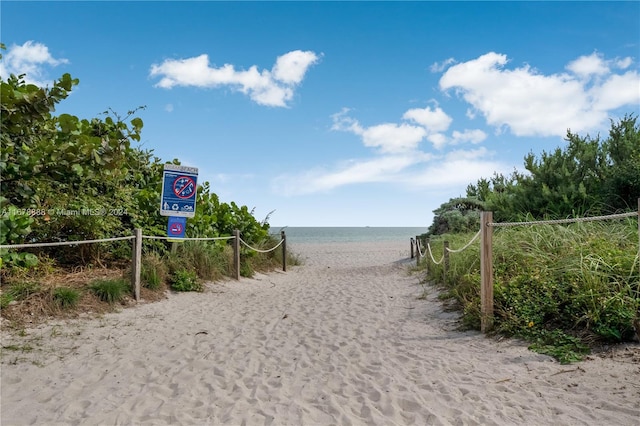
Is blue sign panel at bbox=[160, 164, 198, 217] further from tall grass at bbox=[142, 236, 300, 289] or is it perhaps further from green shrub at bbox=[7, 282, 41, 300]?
green shrub at bbox=[7, 282, 41, 300]

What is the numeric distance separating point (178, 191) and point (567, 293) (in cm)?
691

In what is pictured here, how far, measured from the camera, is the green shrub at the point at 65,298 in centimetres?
588

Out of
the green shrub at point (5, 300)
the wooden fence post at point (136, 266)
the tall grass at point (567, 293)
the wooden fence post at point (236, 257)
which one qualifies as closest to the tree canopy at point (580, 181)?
the tall grass at point (567, 293)

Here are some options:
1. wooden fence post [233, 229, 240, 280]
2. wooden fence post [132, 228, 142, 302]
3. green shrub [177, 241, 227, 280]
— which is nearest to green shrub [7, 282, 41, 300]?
wooden fence post [132, 228, 142, 302]

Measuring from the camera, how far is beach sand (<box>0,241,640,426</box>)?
3.19 metres

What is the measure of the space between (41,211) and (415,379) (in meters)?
6.63

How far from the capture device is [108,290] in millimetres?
6598

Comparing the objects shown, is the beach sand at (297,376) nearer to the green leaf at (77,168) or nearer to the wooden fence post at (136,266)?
the wooden fence post at (136,266)

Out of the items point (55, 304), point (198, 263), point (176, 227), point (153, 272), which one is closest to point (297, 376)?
point (55, 304)

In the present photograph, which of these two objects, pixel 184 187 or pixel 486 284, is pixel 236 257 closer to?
pixel 184 187

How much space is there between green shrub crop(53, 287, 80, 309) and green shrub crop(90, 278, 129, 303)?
511mm

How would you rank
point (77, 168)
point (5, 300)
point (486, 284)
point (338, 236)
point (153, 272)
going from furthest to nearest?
point (338, 236) → point (153, 272) → point (5, 300) → point (486, 284) → point (77, 168)

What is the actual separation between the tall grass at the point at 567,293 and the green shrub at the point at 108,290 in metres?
4.99

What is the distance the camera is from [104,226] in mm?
7871
